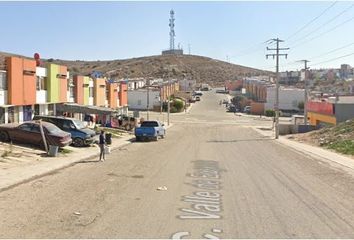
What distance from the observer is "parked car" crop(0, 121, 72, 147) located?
2719cm

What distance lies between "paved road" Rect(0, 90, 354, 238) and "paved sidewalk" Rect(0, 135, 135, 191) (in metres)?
0.49

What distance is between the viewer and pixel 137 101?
110 meters

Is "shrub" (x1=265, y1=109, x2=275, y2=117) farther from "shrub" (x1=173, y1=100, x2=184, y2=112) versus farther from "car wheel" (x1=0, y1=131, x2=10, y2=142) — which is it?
"car wheel" (x1=0, y1=131, x2=10, y2=142)

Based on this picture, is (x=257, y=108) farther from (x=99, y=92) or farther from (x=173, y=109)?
(x=99, y=92)

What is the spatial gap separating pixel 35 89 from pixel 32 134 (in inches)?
409

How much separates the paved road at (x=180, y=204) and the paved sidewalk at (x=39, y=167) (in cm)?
49

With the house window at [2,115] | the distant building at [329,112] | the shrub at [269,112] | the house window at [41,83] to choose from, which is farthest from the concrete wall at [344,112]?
the shrub at [269,112]

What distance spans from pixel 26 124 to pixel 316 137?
2719 cm

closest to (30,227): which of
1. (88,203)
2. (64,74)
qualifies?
(88,203)

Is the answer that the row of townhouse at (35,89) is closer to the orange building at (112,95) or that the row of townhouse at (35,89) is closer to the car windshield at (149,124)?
the car windshield at (149,124)

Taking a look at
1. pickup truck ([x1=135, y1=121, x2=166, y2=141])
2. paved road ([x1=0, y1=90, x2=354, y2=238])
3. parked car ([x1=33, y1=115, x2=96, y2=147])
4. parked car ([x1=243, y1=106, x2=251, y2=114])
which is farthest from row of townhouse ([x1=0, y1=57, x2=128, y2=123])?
parked car ([x1=243, y1=106, x2=251, y2=114])

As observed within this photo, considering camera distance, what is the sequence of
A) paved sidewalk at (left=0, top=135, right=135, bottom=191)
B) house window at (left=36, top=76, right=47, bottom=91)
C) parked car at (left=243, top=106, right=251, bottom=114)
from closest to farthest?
paved sidewalk at (left=0, top=135, right=135, bottom=191) < house window at (left=36, top=76, right=47, bottom=91) < parked car at (left=243, top=106, right=251, bottom=114)

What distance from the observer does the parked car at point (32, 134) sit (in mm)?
27188

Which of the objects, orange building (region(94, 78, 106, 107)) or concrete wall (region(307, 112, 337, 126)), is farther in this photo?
orange building (region(94, 78, 106, 107))
